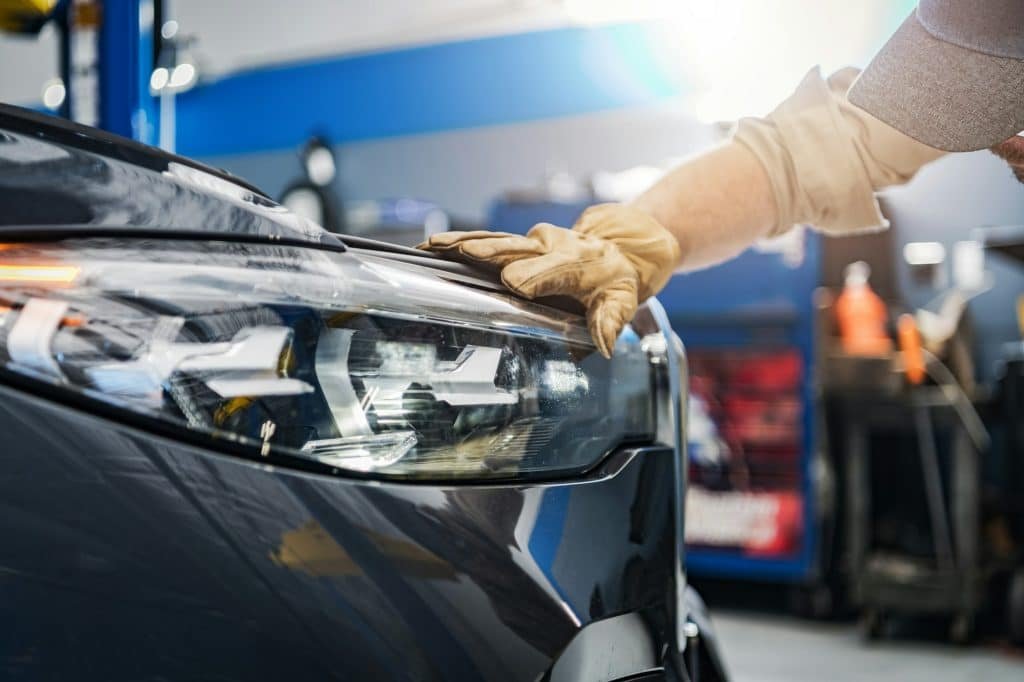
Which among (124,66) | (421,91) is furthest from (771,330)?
(124,66)

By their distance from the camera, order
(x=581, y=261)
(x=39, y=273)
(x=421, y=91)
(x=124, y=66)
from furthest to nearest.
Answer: (x=421, y=91) → (x=124, y=66) → (x=581, y=261) → (x=39, y=273)

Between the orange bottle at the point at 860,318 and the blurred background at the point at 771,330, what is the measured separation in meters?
0.05

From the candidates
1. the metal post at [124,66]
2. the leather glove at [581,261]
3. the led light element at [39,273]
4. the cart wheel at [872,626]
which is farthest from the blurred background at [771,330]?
the led light element at [39,273]

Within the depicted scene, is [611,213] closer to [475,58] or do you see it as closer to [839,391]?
[839,391]

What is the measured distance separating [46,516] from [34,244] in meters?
0.17

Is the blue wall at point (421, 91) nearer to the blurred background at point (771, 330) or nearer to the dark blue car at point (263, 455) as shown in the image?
the blurred background at point (771, 330)

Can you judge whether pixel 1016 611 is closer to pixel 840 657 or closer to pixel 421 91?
pixel 840 657

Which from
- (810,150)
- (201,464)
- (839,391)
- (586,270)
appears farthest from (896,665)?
(201,464)

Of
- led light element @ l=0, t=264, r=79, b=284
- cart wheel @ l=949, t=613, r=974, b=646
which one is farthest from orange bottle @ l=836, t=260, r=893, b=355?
led light element @ l=0, t=264, r=79, b=284

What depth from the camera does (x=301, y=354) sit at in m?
0.63

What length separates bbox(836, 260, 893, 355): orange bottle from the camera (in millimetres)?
4543

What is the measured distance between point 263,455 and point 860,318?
4.36 m

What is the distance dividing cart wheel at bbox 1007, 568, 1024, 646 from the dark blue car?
12.0 ft

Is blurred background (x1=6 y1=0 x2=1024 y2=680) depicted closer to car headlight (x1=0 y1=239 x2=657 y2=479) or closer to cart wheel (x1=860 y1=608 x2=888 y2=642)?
cart wheel (x1=860 y1=608 x2=888 y2=642)
